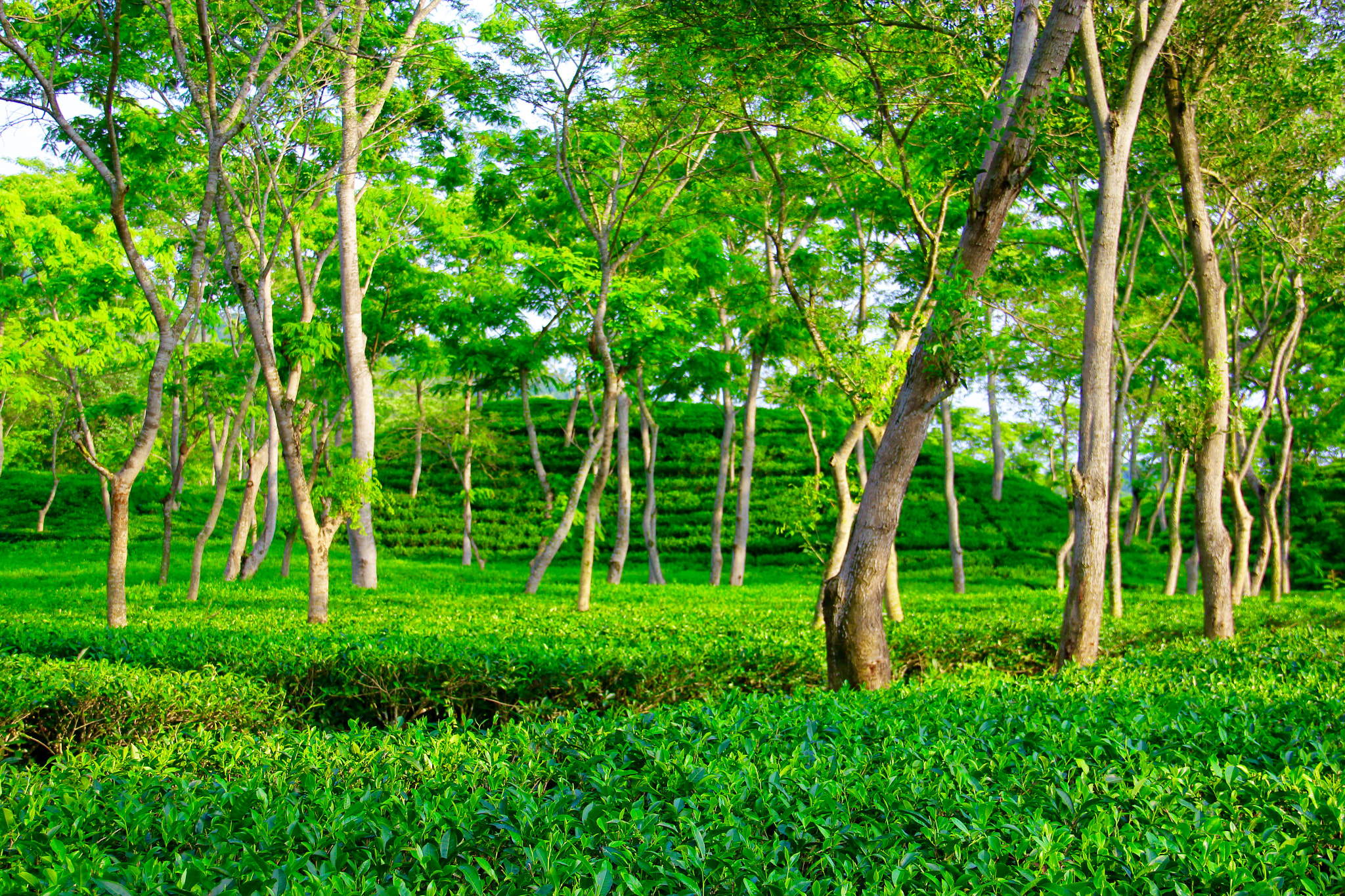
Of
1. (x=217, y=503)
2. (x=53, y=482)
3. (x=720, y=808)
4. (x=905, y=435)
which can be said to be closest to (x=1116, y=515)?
(x=905, y=435)

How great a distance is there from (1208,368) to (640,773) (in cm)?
775

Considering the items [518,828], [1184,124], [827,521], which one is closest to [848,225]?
[1184,124]

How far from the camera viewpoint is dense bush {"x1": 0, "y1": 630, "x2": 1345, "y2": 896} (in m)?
2.04

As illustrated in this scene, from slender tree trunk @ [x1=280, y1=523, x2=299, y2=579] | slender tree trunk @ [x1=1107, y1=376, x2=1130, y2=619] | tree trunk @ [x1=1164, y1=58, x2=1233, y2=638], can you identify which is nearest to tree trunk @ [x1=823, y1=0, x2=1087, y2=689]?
slender tree trunk @ [x1=1107, y1=376, x2=1130, y2=619]

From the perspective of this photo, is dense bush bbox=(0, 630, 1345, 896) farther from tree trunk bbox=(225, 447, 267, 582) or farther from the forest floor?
tree trunk bbox=(225, 447, 267, 582)

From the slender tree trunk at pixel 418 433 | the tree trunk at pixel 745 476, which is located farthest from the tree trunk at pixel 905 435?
the slender tree trunk at pixel 418 433

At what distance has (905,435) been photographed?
17.7 ft

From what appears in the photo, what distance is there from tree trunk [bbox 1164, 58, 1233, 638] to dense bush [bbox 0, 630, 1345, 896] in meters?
4.84

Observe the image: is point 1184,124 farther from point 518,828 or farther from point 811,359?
point 518,828

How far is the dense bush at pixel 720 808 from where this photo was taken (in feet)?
6.69

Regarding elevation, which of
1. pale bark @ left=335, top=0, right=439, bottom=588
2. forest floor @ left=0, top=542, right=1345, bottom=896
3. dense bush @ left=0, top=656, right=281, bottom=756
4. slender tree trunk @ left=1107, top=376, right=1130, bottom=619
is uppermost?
pale bark @ left=335, top=0, right=439, bottom=588

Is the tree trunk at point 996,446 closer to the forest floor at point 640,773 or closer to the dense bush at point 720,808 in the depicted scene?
the forest floor at point 640,773

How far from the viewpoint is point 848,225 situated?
12656mm

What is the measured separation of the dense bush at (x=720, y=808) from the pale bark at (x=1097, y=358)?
264 cm
